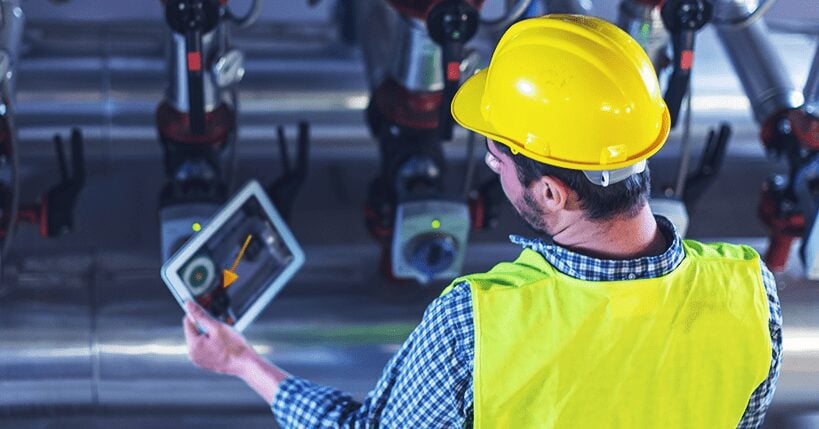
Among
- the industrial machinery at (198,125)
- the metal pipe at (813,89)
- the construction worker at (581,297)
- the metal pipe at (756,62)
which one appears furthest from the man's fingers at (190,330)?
the metal pipe at (813,89)

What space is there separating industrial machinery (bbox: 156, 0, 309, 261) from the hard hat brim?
0.48 meters

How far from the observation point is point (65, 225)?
61.6 inches

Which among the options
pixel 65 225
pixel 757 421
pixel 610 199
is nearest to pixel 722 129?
pixel 757 421

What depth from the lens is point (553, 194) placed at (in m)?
0.88

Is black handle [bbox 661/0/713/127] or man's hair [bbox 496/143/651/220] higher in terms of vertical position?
man's hair [bbox 496/143/651/220]

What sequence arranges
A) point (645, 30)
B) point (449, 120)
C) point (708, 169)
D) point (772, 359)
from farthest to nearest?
point (708, 169) < point (645, 30) < point (449, 120) < point (772, 359)

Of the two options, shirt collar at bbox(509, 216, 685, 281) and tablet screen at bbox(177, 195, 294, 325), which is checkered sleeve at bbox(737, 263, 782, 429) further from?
tablet screen at bbox(177, 195, 294, 325)

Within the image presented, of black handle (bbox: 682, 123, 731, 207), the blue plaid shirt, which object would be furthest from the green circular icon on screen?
black handle (bbox: 682, 123, 731, 207)

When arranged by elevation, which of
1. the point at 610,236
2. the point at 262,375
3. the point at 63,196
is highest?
the point at 610,236

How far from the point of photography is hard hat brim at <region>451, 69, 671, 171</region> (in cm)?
88

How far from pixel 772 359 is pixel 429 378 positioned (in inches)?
13.4

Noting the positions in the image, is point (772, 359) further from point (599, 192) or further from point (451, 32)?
point (451, 32)

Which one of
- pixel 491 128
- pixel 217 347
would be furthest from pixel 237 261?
pixel 491 128

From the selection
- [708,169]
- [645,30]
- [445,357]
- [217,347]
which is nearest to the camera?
[445,357]
